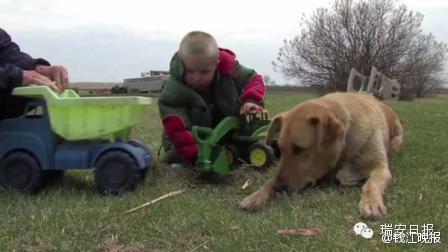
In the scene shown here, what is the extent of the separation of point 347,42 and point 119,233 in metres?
37.5

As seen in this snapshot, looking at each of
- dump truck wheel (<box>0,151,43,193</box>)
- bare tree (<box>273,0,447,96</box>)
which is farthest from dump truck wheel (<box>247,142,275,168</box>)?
bare tree (<box>273,0,447,96</box>)

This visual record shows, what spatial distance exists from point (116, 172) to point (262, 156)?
132cm

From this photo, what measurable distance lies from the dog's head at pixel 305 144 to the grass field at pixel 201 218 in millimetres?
103

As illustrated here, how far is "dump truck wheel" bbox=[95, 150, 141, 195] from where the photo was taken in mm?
3752

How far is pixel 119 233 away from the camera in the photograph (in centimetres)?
296

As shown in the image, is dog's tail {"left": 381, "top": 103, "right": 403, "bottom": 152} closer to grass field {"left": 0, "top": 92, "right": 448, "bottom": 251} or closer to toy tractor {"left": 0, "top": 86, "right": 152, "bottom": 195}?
grass field {"left": 0, "top": 92, "right": 448, "bottom": 251}

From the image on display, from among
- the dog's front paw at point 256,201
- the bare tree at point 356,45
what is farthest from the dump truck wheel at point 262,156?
the bare tree at point 356,45

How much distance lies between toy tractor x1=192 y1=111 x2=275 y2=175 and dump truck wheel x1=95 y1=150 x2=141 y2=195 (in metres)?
0.60

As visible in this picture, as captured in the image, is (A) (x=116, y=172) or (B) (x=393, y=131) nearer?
(A) (x=116, y=172)

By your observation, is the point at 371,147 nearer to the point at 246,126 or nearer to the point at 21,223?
the point at 246,126

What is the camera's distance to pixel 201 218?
3.18 meters

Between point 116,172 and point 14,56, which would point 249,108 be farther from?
point 14,56

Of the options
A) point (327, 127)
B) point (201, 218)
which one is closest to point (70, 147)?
point (201, 218)

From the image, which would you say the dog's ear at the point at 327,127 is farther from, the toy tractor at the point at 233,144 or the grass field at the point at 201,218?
the toy tractor at the point at 233,144
